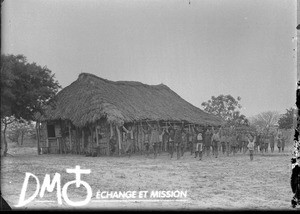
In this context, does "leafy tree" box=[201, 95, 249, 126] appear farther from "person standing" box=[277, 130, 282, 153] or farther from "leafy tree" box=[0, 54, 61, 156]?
"leafy tree" box=[0, 54, 61, 156]

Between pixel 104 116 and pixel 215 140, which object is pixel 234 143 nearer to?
pixel 215 140

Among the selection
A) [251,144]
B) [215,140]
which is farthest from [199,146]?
[251,144]

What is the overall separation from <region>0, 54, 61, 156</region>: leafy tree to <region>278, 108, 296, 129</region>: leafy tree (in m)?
3.65

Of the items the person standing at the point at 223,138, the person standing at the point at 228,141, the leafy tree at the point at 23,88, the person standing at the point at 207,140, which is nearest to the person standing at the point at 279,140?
the person standing at the point at 228,141

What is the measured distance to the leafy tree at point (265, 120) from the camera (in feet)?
20.8

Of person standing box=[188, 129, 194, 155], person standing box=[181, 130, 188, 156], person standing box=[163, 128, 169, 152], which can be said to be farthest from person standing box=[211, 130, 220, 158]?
person standing box=[163, 128, 169, 152]

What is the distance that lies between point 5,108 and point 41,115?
1.25 meters

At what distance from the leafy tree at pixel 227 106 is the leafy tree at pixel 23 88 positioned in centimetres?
259

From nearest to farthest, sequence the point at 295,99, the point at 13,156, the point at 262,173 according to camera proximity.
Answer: the point at 295,99, the point at 13,156, the point at 262,173

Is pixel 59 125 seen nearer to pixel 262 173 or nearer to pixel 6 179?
pixel 6 179

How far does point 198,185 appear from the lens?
19.3ft

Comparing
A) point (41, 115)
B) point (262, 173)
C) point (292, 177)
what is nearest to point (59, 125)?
point (41, 115)

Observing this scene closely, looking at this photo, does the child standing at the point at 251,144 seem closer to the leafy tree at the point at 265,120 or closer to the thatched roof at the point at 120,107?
the leafy tree at the point at 265,120

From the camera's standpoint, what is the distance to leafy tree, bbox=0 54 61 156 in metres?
5.49
